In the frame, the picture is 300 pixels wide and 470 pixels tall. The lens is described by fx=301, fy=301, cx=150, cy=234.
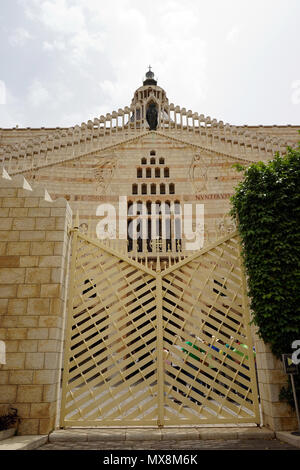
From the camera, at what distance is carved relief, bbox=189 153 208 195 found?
15523mm

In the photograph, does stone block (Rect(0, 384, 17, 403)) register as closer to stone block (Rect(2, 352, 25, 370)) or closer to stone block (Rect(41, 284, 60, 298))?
stone block (Rect(2, 352, 25, 370))

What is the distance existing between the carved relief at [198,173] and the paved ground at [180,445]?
40.2 feet

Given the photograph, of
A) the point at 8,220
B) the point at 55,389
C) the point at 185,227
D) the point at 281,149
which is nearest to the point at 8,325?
the point at 55,389

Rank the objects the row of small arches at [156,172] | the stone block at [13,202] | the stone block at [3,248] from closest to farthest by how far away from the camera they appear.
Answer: the stone block at [3,248], the stone block at [13,202], the row of small arches at [156,172]

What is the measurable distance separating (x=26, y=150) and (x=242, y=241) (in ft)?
46.1

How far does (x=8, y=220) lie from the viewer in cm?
560

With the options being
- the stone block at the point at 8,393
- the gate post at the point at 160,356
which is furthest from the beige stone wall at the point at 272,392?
the stone block at the point at 8,393

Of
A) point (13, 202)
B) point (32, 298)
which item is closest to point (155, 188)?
point (13, 202)

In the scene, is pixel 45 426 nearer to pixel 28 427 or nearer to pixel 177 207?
pixel 28 427

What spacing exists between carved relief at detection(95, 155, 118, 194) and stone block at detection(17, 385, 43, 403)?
11.7 meters

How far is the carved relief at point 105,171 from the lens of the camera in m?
15.5

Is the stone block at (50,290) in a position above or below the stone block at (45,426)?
above

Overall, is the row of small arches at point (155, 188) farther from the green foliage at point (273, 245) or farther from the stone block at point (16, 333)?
the stone block at point (16, 333)

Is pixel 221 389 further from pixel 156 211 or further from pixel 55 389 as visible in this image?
pixel 156 211
